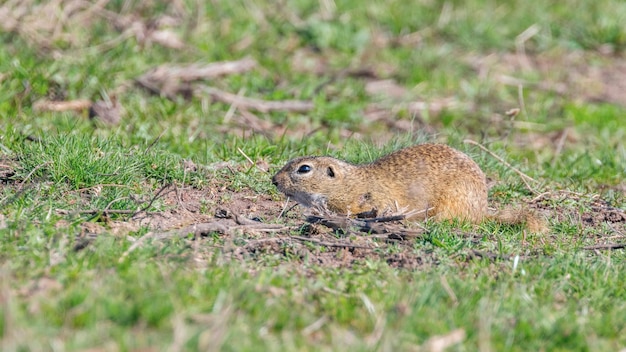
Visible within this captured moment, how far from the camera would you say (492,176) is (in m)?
6.66

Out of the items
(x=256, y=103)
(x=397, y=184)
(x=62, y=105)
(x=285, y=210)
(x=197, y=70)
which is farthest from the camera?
(x=197, y=70)

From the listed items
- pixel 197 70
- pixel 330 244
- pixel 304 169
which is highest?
pixel 330 244

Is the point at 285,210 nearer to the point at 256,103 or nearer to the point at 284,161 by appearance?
the point at 284,161

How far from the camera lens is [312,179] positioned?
5.98 metres

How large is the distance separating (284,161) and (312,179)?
2.34 feet

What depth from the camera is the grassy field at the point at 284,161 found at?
12.5 feet

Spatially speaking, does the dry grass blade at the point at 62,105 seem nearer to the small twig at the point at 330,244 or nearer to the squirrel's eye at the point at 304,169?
the squirrel's eye at the point at 304,169

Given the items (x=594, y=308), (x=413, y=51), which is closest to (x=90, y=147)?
(x=594, y=308)

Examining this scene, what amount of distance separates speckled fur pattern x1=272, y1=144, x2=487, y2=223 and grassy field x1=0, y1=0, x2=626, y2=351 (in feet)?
0.62

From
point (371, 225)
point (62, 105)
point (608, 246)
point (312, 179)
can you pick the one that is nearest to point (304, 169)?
point (312, 179)

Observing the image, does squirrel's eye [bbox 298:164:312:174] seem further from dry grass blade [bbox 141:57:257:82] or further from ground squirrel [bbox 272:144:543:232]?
dry grass blade [bbox 141:57:257:82]

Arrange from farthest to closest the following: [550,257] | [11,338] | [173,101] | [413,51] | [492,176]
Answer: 1. [413,51]
2. [173,101]
3. [492,176]
4. [550,257]
5. [11,338]

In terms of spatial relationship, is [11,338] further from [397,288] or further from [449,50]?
[449,50]

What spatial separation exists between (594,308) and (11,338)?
98.7 inches
